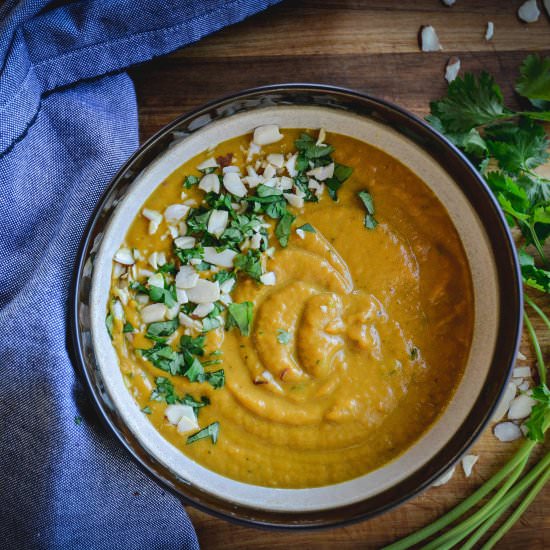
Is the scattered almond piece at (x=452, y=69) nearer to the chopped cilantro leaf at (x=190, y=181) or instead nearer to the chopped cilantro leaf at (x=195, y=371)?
the chopped cilantro leaf at (x=190, y=181)

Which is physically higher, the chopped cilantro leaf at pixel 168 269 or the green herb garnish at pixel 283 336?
the chopped cilantro leaf at pixel 168 269

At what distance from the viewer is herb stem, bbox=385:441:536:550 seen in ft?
7.56

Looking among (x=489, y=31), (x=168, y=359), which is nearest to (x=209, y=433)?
(x=168, y=359)

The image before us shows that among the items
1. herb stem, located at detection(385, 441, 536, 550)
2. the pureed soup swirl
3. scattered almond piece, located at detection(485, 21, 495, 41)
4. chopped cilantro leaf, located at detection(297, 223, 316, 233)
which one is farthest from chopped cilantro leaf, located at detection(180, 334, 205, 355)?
scattered almond piece, located at detection(485, 21, 495, 41)

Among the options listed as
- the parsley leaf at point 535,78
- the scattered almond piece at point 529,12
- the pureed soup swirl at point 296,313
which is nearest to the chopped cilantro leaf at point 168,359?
the pureed soup swirl at point 296,313

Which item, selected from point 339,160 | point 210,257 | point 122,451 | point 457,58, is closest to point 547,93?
point 457,58

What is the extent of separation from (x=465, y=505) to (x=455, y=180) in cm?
115

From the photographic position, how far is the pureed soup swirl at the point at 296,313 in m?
2.21

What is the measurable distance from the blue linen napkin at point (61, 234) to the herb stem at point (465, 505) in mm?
770

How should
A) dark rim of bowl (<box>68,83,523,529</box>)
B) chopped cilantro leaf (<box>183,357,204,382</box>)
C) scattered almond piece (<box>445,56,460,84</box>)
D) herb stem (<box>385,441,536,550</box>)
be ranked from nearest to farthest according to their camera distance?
dark rim of bowl (<box>68,83,523,529</box>), chopped cilantro leaf (<box>183,357,204,382</box>), herb stem (<box>385,441,536,550</box>), scattered almond piece (<box>445,56,460,84</box>)

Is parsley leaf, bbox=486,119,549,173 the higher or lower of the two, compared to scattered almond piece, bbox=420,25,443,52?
lower

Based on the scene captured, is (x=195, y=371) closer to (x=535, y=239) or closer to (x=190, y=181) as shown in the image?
(x=190, y=181)

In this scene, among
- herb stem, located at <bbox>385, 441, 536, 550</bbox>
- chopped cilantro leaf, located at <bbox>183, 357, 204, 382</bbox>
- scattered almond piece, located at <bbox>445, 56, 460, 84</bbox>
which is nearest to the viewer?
chopped cilantro leaf, located at <bbox>183, 357, 204, 382</bbox>

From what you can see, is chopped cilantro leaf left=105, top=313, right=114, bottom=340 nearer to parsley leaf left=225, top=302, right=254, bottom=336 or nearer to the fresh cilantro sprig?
parsley leaf left=225, top=302, right=254, bottom=336
